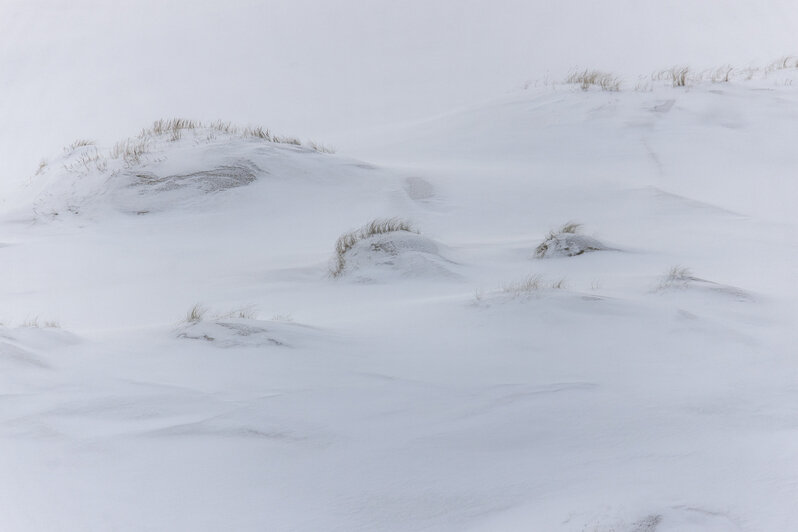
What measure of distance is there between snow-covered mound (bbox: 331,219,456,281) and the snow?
2 cm

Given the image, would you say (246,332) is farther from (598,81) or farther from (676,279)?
(598,81)

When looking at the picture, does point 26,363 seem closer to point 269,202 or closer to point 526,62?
point 269,202

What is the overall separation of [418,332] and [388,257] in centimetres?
165

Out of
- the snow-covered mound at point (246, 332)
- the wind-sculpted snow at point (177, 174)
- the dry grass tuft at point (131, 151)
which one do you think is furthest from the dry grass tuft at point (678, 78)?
the snow-covered mound at point (246, 332)

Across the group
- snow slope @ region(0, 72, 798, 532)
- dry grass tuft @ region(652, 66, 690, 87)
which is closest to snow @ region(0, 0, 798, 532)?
snow slope @ region(0, 72, 798, 532)

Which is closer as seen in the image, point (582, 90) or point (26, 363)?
point (26, 363)

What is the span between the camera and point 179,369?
3.35m

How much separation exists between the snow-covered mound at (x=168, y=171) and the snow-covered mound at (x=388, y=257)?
260cm

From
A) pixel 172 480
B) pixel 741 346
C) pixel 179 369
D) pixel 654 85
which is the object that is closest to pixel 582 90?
pixel 654 85

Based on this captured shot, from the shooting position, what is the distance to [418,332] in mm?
3850

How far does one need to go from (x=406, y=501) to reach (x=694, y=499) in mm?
905

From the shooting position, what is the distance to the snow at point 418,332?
2430mm

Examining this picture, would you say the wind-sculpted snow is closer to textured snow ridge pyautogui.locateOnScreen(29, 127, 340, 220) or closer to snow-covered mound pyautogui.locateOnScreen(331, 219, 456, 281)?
textured snow ridge pyautogui.locateOnScreen(29, 127, 340, 220)

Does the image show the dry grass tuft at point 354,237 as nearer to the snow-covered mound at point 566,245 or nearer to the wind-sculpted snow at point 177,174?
the snow-covered mound at point 566,245
